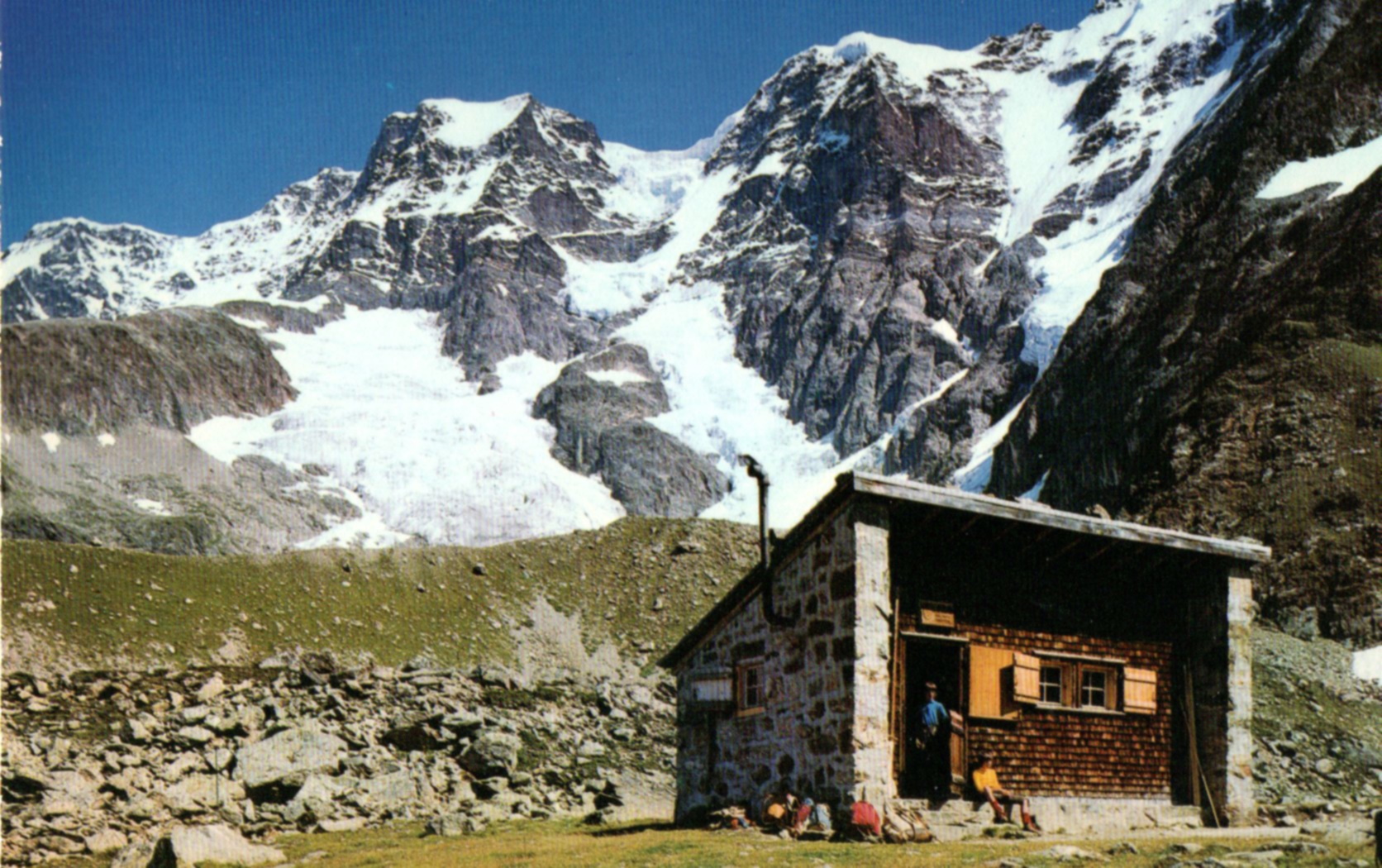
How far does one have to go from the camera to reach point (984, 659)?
22.0m

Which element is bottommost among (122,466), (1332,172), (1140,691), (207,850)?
(207,850)

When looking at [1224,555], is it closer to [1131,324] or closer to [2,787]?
[2,787]

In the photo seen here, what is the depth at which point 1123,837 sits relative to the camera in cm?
2019

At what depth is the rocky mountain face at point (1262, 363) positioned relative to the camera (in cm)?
5481

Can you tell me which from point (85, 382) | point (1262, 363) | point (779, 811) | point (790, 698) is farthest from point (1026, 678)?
point (85, 382)

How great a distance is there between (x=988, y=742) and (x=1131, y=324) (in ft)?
284

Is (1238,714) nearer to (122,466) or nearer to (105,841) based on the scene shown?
(105,841)

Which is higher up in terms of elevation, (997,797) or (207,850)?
(997,797)

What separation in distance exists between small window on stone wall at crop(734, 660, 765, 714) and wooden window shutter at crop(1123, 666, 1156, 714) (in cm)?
701

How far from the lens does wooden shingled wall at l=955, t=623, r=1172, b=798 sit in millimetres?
22172

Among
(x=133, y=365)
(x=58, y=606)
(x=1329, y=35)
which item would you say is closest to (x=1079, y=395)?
(x=1329, y=35)

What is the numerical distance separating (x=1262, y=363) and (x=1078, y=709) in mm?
50856

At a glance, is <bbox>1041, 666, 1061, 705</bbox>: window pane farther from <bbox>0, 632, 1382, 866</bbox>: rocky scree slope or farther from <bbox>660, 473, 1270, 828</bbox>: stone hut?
<bbox>0, 632, 1382, 866</bbox>: rocky scree slope

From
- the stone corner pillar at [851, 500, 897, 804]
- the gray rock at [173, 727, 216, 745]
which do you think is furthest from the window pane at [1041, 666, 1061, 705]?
the gray rock at [173, 727, 216, 745]
